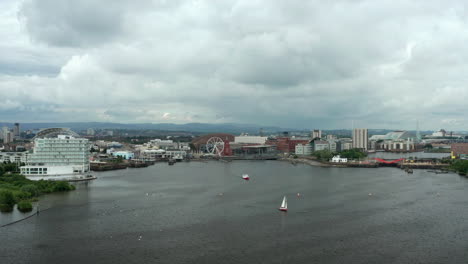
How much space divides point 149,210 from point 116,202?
69.5 inches

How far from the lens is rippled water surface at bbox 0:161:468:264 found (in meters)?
7.79

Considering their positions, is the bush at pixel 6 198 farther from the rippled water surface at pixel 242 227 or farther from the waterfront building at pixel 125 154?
the waterfront building at pixel 125 154

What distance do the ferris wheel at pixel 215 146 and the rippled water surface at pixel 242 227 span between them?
23.3 meters

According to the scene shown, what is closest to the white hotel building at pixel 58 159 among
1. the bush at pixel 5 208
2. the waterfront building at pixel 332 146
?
the bush at pixel 5 208

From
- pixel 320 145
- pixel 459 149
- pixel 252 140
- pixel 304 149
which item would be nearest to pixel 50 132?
pixel 304 149

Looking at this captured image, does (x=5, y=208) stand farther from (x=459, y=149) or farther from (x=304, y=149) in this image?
(x=459, y=149)

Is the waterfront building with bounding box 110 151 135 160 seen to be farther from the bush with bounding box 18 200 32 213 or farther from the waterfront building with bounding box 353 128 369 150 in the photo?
the waterfront building with bounding box 353 128 369 150

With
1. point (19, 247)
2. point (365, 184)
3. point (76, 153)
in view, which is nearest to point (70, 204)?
point (19, 247)

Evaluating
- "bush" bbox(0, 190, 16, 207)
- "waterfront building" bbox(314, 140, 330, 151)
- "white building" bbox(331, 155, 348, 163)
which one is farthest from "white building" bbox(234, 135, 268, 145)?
"bush" bbox(0, 190, 16, 207)

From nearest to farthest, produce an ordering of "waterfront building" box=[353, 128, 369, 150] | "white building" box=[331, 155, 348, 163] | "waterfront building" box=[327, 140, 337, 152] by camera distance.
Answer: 1. "white building" box=[331, 155, 348, 163]
2. "waterfront building" box=[327, 140, 337, 152]
3. "waterfront building" box=[353, 128, 369, 150]

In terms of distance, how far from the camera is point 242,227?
32.1ft

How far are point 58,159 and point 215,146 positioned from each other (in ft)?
71.2

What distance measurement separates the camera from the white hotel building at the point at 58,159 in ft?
Answer: 59.1

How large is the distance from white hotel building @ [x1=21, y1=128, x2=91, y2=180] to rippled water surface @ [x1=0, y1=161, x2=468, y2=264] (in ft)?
10.5
